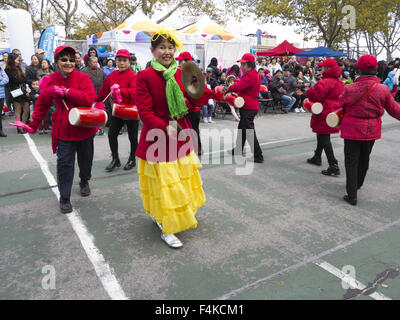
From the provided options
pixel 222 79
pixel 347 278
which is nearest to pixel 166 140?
pixel 347 278

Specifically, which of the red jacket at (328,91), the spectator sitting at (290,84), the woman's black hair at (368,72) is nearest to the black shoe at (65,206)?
the red jacket at (328,91)

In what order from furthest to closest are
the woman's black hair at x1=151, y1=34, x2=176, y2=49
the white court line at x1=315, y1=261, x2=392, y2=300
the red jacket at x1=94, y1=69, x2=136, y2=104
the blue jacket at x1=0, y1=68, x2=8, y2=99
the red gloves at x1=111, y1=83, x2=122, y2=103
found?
the blue jacket at x1=0, y1=68, x2=8, y2=99 < the red jacket at x1=94, y1=69, x2=136, y2=104 < the red gloves at x1=111, y1=83, x2=122, y2=103 < the woman's black hair at x1=151, y1=34, x2=176, y2=49 < the white court line at x1=315, y1=261, x2=392, y2=300

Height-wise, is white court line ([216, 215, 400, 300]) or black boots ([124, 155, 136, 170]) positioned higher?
black boots ([124, 155, 136, 170])

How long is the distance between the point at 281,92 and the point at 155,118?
1020 cm

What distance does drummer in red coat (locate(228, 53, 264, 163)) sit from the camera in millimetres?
5582

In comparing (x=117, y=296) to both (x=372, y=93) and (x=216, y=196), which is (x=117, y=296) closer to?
(x=216, y=196)

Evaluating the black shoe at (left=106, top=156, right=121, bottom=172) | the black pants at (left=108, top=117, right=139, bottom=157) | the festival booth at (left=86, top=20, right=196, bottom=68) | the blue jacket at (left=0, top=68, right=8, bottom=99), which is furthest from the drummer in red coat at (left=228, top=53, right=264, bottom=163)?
the festival booth at (left=86, top=20, right=196, bottom=68)

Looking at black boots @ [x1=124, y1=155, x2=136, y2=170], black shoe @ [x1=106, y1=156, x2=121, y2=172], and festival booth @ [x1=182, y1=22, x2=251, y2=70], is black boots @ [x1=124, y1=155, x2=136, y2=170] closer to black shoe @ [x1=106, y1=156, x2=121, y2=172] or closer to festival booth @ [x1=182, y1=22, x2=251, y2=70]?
black shoe @ [x1=106, y1=156, x2=121, y2=172]

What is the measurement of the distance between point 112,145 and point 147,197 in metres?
2.38

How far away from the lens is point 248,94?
5859mm

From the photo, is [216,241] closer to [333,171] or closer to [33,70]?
[333,171]

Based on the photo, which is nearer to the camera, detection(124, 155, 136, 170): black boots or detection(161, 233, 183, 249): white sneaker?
detection(161, 233, 183, 249): white sneaker

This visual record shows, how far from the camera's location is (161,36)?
2.90m
